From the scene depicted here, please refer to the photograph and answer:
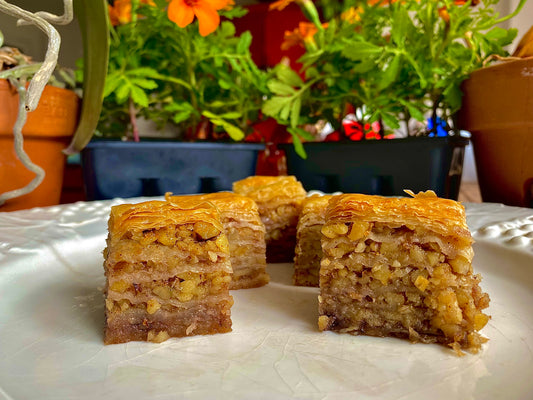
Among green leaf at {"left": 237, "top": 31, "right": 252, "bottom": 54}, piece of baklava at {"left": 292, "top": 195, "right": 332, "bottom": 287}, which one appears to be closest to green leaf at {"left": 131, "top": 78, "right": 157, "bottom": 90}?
green leaf at {"left": 237, "top": 31, "right": 252, "bottom": 54}

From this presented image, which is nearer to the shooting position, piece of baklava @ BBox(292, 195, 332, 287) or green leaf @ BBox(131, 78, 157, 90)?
piece of baklava @ BBox(292, 195, 332, 287)

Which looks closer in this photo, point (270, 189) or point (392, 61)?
point (270, 189)

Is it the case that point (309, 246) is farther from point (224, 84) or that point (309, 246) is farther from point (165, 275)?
point (224, 84)

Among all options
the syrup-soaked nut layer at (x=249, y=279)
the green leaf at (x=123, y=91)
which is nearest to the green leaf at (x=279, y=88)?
the green leaf at (x=123, y=91)

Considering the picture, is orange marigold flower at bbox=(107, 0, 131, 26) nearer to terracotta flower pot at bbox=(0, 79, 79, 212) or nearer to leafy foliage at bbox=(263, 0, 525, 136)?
terracotta flower pot at bbox=(0, 79, 79, 212)

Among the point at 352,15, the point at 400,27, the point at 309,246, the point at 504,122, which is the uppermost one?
the point at 352,15

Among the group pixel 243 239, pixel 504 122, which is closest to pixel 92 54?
pixel 243 239
